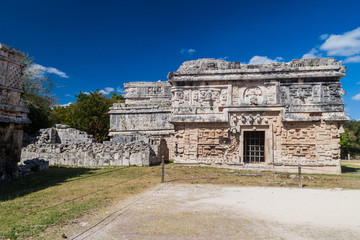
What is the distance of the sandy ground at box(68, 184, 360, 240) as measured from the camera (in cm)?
368

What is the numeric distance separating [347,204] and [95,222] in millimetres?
5264

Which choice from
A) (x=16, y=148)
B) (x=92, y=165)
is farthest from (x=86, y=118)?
(x=16, y=148)

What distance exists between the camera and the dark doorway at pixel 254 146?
13.4m

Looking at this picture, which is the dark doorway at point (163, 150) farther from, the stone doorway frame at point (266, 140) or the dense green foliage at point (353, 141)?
the dense green foliage at point (353, 141)

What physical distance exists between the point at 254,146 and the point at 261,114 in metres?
1.88

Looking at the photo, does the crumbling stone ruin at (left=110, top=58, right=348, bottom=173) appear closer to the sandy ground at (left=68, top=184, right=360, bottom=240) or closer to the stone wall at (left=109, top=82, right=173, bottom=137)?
the stone wall at (left=109, top=82, right=173, bottom=137)

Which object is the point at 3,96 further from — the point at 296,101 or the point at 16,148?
the point at 296,101

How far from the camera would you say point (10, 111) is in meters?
7.96

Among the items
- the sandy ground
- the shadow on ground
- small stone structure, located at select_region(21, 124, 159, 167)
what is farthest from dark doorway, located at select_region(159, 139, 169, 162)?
the sandy ground

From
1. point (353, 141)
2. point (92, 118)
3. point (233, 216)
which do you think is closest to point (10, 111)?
point (233, 216)

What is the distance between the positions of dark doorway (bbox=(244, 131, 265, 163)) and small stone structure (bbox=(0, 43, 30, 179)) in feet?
34.9

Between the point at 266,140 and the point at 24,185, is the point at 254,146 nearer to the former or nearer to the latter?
the point at 266,140

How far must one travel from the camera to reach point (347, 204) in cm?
534

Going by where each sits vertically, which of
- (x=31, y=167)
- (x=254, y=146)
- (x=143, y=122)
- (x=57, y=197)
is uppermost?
(x=143, y=122)
